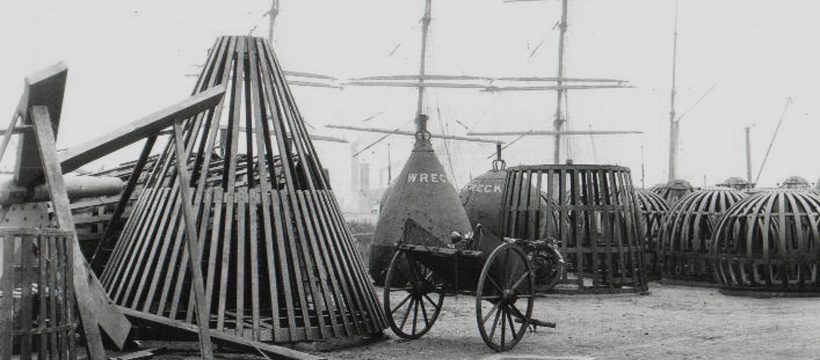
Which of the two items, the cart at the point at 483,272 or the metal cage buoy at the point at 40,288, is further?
the cart at the point at 483,272

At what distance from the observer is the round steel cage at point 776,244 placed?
1631cm

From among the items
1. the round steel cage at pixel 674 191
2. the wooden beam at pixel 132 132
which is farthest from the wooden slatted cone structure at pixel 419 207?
the round steel cage at pixel 674 191

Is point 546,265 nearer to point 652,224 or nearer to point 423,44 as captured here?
point 652,224

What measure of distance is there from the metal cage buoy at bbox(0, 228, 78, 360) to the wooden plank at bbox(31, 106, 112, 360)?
0.41ft

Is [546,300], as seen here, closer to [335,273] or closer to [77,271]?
[335,273]

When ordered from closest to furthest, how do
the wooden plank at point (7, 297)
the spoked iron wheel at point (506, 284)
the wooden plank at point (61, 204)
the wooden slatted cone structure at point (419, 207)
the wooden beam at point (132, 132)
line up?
the wooden plank at point (7, 297), the wooden plank at point (61, 204), the wooden beam at point (132, 132), the spoked iron wheel at point (506, 284), the wooden slatted cone structure at point (419, 207)

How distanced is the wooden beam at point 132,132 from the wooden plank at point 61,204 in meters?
0.34

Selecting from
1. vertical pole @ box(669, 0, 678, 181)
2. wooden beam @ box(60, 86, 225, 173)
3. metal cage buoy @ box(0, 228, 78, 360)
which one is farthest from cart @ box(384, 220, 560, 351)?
vertical pole @ box(669, 0, 678, 181)

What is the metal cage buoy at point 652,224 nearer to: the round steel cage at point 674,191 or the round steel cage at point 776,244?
the round steel cage at point 776,244

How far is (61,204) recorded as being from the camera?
19.0ft

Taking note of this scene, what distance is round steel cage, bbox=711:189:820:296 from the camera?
53.5 ft

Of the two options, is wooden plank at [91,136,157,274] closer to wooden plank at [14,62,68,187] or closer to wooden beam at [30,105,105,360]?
wooden plank at [14,62,68,187]

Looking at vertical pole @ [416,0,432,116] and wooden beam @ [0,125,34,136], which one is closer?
wooden beam @ [0,125,34,136]

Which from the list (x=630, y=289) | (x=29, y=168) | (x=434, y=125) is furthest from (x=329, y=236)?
(x=434, y=125)
